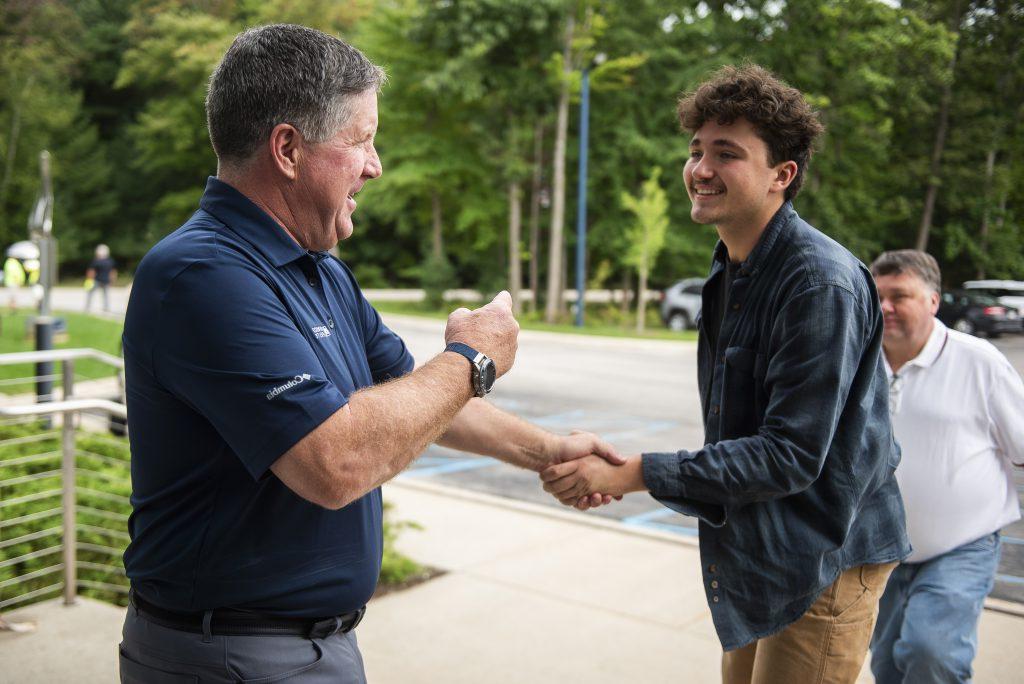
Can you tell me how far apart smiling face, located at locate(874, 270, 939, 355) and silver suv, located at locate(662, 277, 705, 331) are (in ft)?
69.0

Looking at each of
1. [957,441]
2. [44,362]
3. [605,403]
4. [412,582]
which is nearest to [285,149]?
[957,441]

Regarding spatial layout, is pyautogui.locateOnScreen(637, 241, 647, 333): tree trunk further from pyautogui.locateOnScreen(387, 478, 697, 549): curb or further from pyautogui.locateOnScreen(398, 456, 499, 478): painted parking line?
pyautogui.locateOnScreen(387, 478, 697, 549): curb

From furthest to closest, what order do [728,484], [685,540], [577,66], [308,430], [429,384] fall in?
[577,66] < [685,540] < [728,484] < [429,384] < [308,430]

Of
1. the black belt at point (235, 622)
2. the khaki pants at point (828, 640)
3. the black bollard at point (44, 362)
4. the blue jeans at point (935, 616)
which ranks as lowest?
the black bollard at point (44, 362)

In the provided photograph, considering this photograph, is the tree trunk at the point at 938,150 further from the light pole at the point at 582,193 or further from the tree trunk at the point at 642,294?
the light pole at the point at 582,193

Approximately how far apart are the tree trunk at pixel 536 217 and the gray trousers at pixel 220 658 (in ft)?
89.5

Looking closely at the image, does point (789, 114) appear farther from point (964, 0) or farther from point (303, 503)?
point (964, 0)

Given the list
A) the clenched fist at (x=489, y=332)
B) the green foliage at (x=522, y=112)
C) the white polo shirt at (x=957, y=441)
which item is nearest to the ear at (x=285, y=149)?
the clenched fist at (x=489, y=332)

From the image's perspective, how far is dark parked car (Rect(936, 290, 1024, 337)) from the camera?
165 inches

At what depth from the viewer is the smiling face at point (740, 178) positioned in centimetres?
263

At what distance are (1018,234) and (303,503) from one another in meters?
3.81

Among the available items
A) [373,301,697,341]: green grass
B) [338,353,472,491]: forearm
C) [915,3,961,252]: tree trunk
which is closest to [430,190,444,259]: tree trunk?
[373,301,697,341]: green grass

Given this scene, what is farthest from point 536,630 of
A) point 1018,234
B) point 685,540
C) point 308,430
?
point 308,430

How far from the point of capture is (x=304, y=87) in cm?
192
